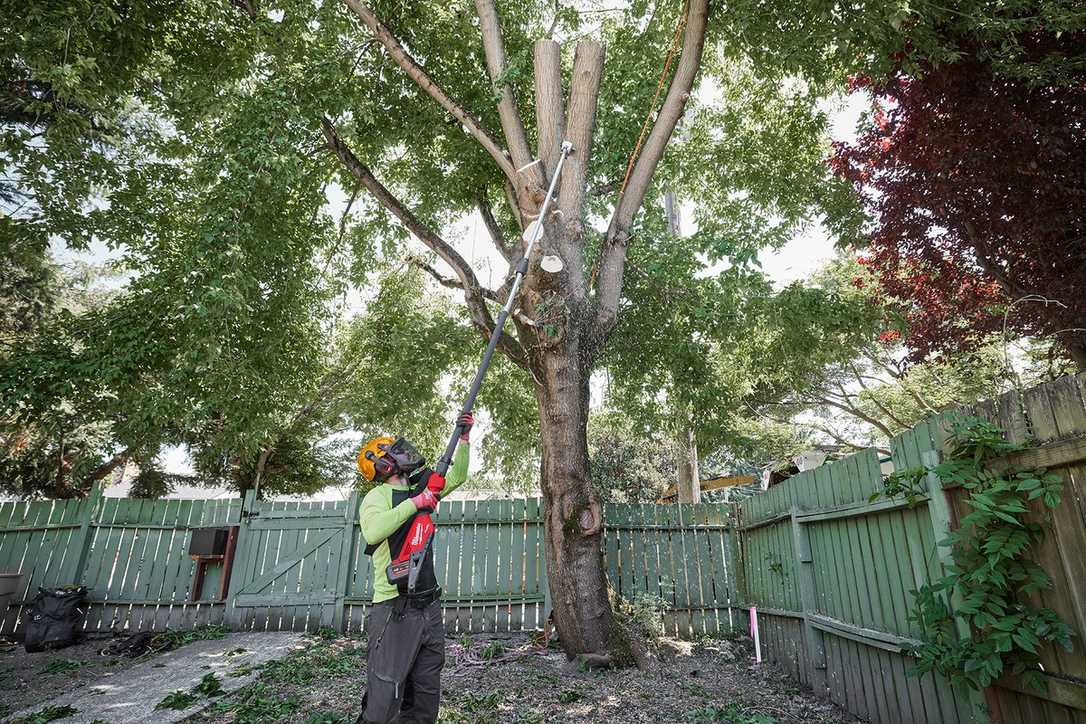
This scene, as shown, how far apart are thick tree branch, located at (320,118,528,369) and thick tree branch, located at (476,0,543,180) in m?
1.44

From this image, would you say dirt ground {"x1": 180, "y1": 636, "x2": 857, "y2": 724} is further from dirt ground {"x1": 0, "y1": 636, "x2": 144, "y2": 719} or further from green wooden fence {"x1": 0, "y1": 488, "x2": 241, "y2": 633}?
green wooden fence {"x1": 0, "y1": 488, "x2": 241, "y2": 633}

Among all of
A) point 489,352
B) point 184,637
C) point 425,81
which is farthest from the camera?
point 184,637

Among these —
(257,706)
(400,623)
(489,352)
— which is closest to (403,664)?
(400,623)

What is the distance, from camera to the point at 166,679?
5777 millimetres

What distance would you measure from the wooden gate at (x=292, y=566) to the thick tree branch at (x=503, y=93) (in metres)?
5.53

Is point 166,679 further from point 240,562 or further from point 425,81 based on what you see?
point 425,81

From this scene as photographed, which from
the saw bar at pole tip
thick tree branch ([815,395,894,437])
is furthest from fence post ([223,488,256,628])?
thick tree branch ([815,395,894,437])

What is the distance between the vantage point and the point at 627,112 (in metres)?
7.41

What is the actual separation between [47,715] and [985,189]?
9713 millimetres

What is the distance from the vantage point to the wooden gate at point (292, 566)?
8.41 m

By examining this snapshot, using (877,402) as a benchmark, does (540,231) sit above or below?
below

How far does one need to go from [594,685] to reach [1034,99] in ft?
22.8

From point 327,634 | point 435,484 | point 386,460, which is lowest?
point 327,634

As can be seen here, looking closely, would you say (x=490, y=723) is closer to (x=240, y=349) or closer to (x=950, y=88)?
(x=240, y=349)
